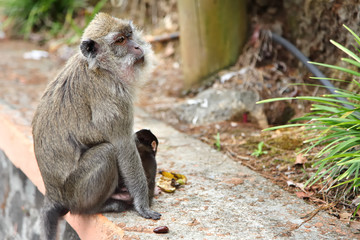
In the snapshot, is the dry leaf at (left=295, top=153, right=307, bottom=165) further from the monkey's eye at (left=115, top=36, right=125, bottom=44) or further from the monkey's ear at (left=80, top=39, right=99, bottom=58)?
the monkey's ear at (left=80, top=39, right=99, bottom=58)

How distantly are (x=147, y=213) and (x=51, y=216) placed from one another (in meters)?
0.80

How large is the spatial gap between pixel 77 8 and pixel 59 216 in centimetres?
759

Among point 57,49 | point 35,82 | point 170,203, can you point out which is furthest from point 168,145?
point 57,49

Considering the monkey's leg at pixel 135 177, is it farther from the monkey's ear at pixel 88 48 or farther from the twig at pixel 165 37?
the twig at pixel 165 37

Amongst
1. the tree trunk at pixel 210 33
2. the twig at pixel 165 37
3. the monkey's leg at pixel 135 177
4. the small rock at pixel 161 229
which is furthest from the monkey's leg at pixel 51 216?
the twig at pixel 165 37

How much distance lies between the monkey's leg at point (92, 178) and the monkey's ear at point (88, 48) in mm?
746

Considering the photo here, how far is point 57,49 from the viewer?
979cm

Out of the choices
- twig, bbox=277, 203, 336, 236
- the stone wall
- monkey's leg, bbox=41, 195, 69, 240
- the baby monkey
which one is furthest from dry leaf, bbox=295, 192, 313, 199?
the stone wall

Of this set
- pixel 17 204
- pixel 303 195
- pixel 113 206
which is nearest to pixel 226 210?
pixel 303 195

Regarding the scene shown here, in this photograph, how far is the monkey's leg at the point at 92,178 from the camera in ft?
11.6

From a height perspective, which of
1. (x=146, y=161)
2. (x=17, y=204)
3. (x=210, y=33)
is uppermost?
(x=210, y=33)

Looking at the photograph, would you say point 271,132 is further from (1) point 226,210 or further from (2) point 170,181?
(1) point 226,210

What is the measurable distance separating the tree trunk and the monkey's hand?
10.9 ft

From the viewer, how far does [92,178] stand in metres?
3.54
